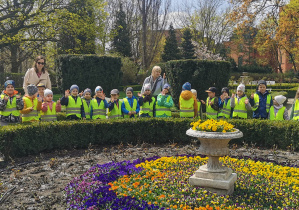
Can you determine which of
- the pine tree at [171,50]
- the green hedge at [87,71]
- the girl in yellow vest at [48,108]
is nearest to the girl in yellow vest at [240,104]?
the girl in yellow vest at [48,108]

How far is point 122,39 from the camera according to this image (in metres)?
34.9

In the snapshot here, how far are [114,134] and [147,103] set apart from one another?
1.30 m

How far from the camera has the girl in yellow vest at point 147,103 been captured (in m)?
7.63

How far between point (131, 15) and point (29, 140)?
33.1 meters

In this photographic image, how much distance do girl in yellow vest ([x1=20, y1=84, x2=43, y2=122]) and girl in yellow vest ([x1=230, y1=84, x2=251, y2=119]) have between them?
4.86 meters

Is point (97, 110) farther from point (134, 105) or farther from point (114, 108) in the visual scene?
point (134, 105)

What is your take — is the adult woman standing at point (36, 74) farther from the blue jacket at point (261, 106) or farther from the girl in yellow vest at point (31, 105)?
the blue jacket at point (261, 106)

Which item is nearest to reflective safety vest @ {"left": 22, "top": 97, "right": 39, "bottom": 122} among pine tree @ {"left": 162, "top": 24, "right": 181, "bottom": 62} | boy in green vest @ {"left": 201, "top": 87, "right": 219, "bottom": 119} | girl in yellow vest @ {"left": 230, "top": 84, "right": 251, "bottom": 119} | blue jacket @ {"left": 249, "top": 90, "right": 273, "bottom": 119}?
boy in green vest @ {"left": 201, "top": 87, "right": 219, "bottom": 119}

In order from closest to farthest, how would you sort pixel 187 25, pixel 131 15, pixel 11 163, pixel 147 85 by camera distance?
1. pixel 11 163
2. pixel 147 85
3. pixel 131 15
4. pixel 187 25

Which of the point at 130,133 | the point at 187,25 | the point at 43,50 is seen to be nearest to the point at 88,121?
the point at 130,133

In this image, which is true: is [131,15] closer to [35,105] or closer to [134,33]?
[134,33]

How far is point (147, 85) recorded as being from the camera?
7.62 metres

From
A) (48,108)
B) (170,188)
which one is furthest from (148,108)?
(170,188)

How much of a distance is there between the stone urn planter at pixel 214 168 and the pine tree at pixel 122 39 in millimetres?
31154
